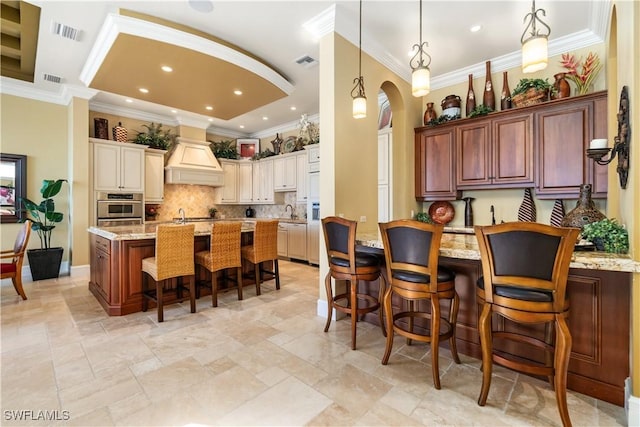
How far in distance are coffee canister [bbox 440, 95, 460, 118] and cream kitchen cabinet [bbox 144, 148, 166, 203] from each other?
5553mm

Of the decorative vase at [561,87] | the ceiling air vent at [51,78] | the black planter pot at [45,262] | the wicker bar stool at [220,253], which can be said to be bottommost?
the black planter pot at [45,262]

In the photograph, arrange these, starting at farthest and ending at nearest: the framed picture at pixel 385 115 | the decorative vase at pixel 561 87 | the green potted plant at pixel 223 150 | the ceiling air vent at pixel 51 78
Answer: the green potted plant at pixel 223 150 < the framed picture at pixel 385 115 < the ceiling air vent at pixel 51 78 < the decorative vase at pixel 561 87

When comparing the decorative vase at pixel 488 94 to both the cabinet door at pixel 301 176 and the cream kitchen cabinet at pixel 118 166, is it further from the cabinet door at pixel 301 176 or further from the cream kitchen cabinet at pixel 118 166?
the cream kitchen cabinet at pixel 118 166

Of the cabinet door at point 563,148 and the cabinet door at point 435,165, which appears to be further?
the cabinet door at point 435,165

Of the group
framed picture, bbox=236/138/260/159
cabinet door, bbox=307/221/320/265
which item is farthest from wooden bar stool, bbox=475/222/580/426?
framed picture, bbox=236/138/260/159

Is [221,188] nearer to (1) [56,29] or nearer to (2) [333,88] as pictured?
(1) [56,29]

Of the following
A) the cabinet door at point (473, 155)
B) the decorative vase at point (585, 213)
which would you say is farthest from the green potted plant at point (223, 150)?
the decorative vase at point (585, 213)

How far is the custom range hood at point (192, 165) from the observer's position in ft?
20.0

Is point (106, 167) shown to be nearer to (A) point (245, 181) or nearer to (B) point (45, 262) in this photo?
(B) point (45, 262)

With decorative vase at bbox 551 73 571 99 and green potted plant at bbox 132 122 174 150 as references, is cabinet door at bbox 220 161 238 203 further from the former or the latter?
decorative vase at bbox 551 73 571 99

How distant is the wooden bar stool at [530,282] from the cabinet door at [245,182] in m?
Answer: 6.31

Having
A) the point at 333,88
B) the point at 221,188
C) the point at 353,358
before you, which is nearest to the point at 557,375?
the point at 353,358

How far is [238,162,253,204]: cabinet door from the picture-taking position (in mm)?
7289

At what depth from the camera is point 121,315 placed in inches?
122
